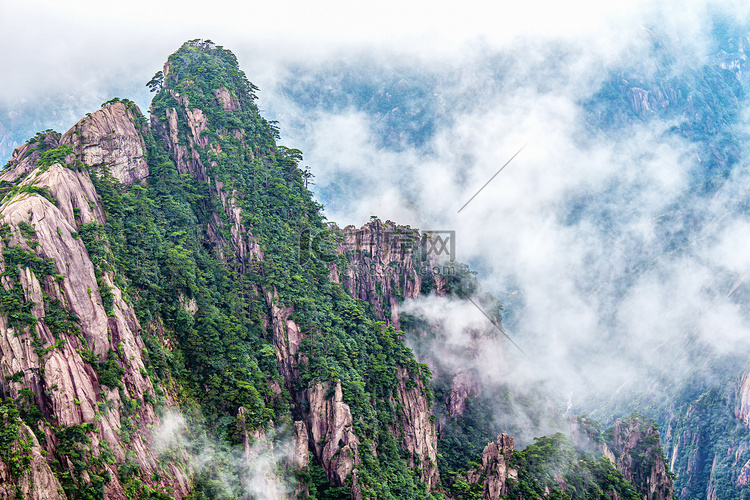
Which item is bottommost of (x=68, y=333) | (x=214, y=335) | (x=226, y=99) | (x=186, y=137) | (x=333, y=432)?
(x=333, y=432)

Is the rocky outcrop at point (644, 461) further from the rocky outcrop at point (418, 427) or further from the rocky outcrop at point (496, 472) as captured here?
the rocky outcrop at point (418, 427)

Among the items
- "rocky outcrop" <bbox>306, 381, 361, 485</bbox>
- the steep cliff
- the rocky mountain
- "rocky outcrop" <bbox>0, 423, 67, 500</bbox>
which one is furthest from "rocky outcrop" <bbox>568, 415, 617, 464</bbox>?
"rocky outcrop" <bbox>0, 423, 67, 500</bbox>

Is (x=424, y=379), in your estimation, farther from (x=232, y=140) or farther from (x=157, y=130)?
(x=157, y=130)

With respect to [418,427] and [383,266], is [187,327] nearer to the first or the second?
[418,427]

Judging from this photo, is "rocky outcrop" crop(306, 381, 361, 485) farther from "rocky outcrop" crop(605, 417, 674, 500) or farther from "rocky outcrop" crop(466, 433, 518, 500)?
"rocky outcrop" crop(605, 417, 674, 500)

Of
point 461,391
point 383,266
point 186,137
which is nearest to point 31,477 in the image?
point 186,137

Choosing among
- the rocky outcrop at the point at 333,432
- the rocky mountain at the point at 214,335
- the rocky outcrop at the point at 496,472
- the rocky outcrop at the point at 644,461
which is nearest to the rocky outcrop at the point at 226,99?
the rocky mountain at the point at 214,335

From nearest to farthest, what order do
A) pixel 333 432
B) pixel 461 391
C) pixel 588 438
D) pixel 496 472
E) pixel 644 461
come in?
pixel 333 432, pixel 496 472, pixel 644 461, pixel 461 391, pixel 588 438

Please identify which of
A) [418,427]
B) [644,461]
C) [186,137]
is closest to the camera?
[186,137]
